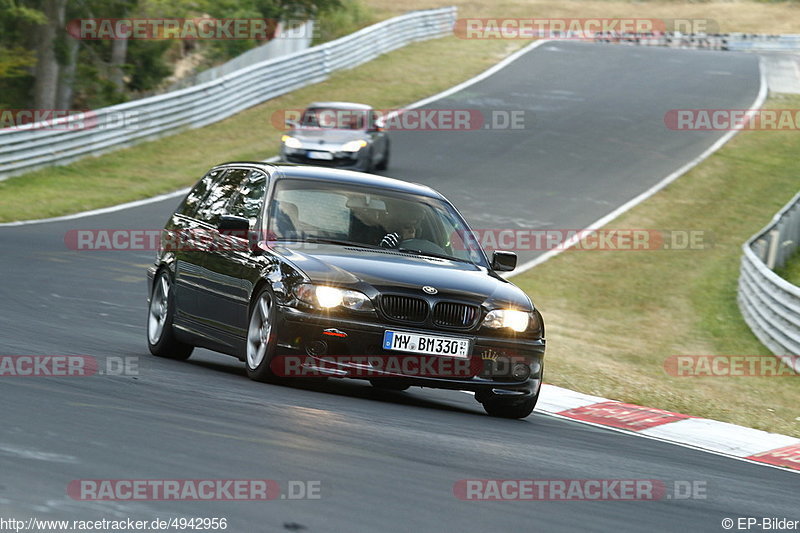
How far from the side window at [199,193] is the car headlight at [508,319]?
9.98 feet

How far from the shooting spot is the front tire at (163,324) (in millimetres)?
10867

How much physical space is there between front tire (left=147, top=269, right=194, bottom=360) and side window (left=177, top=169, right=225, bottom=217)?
531 mm

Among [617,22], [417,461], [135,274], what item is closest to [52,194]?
[135,274]

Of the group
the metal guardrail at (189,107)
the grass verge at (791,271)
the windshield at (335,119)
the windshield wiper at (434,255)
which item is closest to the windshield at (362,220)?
the windshield wiper at (434,255)

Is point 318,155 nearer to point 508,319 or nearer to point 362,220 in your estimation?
point 362,220

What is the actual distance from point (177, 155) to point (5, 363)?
70.7 feet

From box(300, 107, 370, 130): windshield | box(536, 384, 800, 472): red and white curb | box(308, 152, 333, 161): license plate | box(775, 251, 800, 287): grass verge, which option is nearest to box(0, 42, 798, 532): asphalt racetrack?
box(536, 384, 800, 472): red and white curb

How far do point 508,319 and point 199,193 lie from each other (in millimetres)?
3286

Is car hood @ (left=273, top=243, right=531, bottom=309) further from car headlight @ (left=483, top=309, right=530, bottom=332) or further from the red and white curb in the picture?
the red and white curb

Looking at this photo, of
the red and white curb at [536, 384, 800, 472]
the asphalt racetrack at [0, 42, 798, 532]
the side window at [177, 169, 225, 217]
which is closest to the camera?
the asphalt racetrack at [0, 42, 798, 532]

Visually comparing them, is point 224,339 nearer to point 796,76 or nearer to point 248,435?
point 248,435

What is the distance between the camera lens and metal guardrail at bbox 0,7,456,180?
2623cm

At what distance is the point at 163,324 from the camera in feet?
Result: 35.9

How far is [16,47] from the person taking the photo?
3381 centimetres
